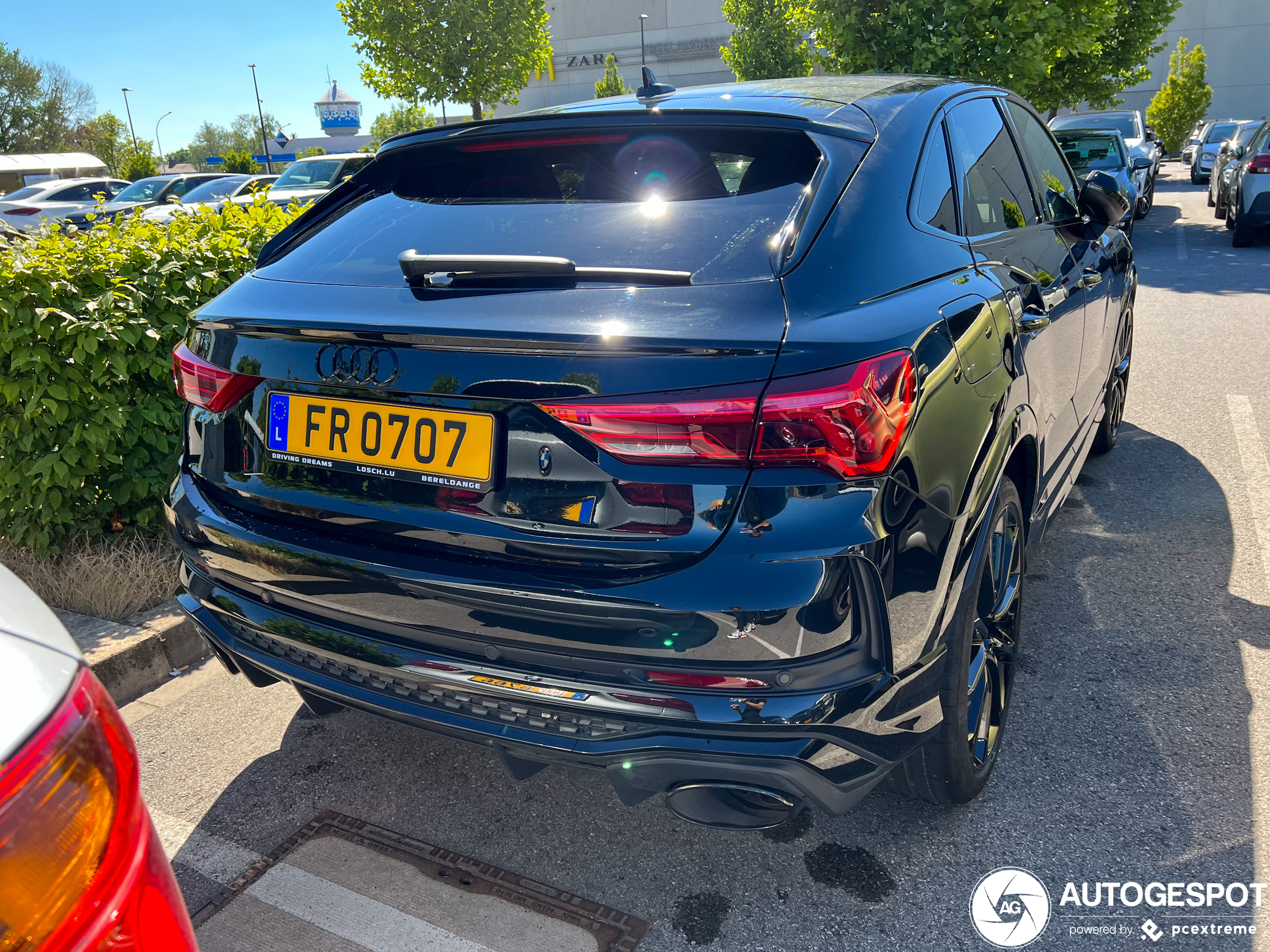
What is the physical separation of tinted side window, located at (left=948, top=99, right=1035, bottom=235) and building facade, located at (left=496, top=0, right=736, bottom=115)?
4966cm

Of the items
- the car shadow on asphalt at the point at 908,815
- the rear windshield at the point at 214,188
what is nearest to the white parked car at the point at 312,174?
the rear windshield at the point at 214,188

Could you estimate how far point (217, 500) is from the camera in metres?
2.21

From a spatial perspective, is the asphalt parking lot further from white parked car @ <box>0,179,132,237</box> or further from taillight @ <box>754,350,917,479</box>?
white parked car @ <box>0,179,132,237</box>

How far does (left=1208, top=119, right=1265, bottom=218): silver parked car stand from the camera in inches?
597

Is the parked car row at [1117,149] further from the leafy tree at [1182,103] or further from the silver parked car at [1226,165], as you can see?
the leafy tree at [1182,103]

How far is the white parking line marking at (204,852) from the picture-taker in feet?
7.72

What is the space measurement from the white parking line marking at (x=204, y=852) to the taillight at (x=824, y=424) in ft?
5.54

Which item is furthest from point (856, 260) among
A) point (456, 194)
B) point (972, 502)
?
point (456, 194)

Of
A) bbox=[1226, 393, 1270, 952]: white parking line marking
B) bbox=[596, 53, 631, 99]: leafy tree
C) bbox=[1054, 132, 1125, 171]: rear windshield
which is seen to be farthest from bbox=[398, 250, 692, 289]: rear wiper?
bbox=[596, 53, 631, 99]: leafy tree

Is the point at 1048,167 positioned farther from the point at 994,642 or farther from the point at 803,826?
the point at 803,826

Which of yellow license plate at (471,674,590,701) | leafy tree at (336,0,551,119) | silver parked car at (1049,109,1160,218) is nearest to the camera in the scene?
yellow license plate at (471,674,590,701)

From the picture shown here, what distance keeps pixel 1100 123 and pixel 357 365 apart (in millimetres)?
18007

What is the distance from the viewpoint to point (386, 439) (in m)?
1.90

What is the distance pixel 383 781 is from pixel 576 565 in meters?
1.28
